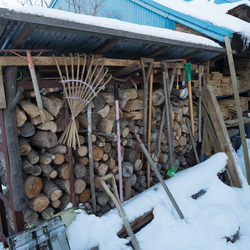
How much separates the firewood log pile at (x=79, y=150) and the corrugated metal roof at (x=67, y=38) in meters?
0.58

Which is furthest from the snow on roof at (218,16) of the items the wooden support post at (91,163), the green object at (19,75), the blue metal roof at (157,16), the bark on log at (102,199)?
the green object at (19,75)

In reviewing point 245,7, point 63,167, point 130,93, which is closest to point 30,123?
point 63,167

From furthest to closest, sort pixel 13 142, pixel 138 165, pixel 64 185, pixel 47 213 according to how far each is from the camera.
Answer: pixel 138 165 < pixel 64 185 < pixel 47 213 < pixel 13 142

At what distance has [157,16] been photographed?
707 cm

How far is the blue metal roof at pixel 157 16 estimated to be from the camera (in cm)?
563

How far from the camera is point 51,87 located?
Result: 2.75m

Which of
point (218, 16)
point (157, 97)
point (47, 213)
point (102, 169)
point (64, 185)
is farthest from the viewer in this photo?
point (218, 16)

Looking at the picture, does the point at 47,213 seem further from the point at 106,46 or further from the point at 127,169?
the point at 106,46

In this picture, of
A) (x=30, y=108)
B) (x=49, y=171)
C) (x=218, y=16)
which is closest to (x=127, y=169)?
(x=49, y=171)

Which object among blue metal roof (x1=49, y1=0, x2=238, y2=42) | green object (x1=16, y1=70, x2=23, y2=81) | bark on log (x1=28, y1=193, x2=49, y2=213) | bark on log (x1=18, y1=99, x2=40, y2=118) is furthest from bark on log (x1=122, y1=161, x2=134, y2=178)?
blue metal roof (x1=49, y1=0, x2=238, y2=42)

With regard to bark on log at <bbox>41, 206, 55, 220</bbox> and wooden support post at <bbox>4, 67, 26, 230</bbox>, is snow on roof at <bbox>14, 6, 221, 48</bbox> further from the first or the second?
bark on log at <bbox>41, 206, 55, 220</bbox>

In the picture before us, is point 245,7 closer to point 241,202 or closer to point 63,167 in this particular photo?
point 241,202

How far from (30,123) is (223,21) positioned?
517 centimetres

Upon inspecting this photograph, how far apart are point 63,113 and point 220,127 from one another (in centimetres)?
343
